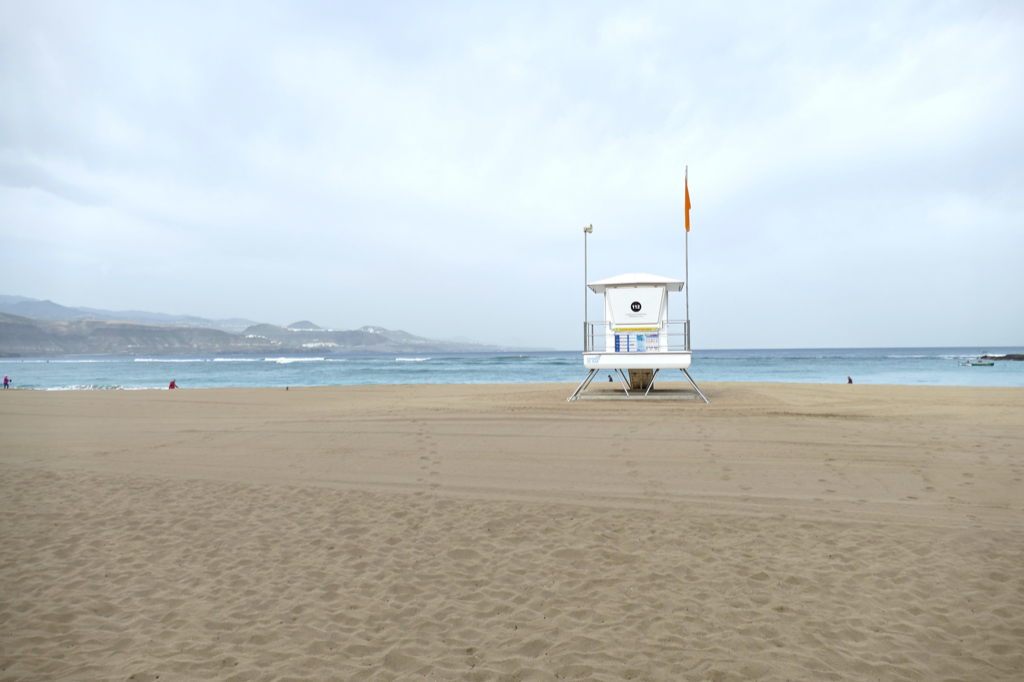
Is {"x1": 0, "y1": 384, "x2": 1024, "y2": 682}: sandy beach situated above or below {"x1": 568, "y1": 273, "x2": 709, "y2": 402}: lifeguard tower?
below

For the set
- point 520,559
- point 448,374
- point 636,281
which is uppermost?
point 636,281

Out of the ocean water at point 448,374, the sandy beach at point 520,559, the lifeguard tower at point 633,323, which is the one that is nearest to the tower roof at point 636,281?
the lifeguard tower at point 633,323

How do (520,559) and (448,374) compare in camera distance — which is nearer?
(520,559)

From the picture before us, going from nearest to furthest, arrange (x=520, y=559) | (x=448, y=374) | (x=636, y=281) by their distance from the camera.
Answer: (x=520, y=559) < (x=636, y=281) < (x=448, y=374)

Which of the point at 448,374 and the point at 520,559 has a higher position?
the point at 520,559

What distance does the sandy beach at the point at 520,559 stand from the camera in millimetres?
3043

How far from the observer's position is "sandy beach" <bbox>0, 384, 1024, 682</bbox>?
Result: 9.98 ft

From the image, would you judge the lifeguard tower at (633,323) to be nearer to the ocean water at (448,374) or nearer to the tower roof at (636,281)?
the tower roof at (636,281)

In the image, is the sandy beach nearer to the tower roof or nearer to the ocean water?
the tower roof

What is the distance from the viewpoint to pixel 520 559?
435cm

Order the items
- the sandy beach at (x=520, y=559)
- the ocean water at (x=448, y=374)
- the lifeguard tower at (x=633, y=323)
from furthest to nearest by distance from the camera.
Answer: the ocean water at (x=448, y=374), the lifeguard tower at (x=633, y=323), the sandy beach at (x=520, y=559)

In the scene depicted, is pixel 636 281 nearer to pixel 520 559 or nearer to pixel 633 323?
pixel 633 323

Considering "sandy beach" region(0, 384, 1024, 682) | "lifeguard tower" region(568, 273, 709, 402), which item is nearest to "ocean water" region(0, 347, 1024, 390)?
"lifeguard tower" region(568, 273, 709, 402)

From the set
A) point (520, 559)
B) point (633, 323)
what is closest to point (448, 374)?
point (633, 323)
